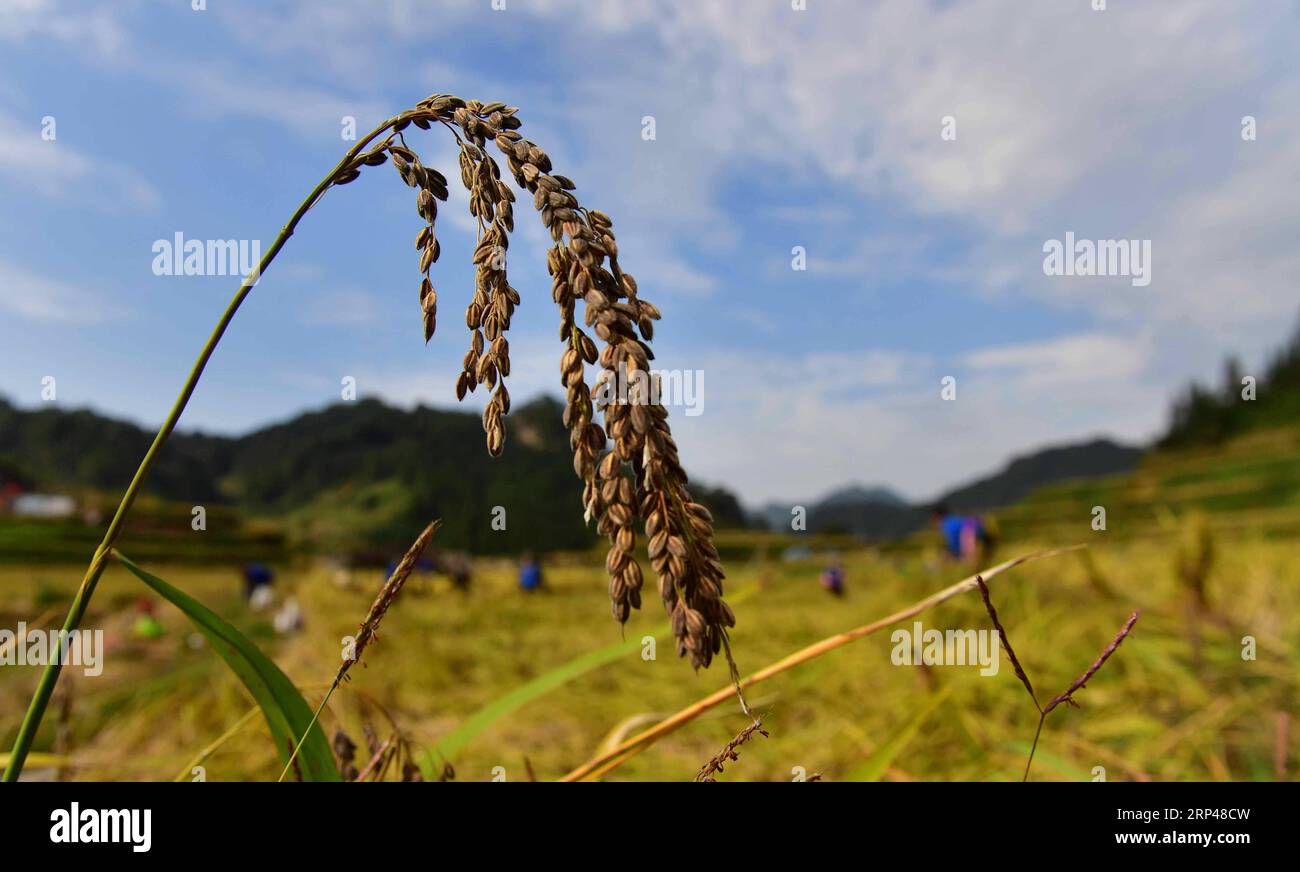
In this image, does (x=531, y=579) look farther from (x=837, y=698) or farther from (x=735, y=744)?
(x=735, y=744)

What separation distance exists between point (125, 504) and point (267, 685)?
287 millimetres

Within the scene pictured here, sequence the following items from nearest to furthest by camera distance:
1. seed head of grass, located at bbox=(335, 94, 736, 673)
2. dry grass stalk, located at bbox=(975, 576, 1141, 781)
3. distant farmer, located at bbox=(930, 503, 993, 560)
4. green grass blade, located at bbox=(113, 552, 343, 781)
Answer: seed head of grass, located at bbox=(335, 94, 736, 673)
dry grass stalk, located at bbox=(975, 576, 1141, 781)
green grass blade, located at bbox=(113, 552, 343, 781)
distant farmer, located at bbox=(930, 503, 993, 560)

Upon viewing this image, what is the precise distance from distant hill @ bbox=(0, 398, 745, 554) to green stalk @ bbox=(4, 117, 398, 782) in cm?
275

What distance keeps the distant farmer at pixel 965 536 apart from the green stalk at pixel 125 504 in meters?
5.31

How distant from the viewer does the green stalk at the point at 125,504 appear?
1.81ft

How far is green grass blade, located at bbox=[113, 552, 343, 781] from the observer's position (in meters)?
0.69

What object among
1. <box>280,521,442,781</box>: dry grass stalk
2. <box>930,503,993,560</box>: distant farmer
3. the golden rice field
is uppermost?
<box>280,521,442,781</box>: dry grass stalk

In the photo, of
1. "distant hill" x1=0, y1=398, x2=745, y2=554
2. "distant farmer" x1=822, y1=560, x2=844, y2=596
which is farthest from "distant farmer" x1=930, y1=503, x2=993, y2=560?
"distant hill" x1=0, y1=398, x2=745, y2=554

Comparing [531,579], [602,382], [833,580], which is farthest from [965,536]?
[531,579]

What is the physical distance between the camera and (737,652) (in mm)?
4570

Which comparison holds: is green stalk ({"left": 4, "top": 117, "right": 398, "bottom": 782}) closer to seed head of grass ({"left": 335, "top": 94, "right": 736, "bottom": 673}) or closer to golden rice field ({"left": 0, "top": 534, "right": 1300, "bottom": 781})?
seed head of grass ({"left": 335, "top": 94, "right": 736, "bottom": 673})
